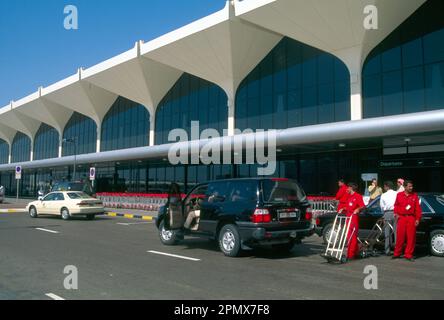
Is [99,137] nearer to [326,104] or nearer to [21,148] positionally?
[21,148]

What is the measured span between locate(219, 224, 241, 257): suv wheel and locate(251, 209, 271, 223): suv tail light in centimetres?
66

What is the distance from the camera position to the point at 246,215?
9977 mm

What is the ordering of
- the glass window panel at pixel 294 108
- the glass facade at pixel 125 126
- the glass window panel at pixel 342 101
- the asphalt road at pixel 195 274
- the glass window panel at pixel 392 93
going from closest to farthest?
the asphalt road at pixel 195 274 < the glass window panel at pixel 392 93 < the glass window panel at pixel 342 101 < the glass window panel at pixel 294 108 < the glass facade at pixel 125 126

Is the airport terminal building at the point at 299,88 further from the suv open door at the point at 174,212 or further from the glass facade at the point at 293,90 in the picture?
the suv open door at the point at 174,212

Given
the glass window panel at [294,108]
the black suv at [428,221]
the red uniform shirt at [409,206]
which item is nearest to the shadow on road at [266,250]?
the black suv at [428,221]

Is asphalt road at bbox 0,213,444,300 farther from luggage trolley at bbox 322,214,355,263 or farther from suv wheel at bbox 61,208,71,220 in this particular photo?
suv wheel at bbox 61,208,71,220

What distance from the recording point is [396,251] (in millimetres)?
10133

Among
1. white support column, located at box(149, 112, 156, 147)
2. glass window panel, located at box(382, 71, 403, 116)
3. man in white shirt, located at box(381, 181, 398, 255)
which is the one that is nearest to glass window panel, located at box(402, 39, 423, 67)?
glass window panel, located at box(382, 71, 403, 116)

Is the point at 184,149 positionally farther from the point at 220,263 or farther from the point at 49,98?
the point at 49,98

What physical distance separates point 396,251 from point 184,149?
18.4m

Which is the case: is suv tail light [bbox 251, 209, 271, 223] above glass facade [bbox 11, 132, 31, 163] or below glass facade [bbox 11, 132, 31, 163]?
below

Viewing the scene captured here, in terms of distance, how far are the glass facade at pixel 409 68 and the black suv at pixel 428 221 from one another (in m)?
9.63

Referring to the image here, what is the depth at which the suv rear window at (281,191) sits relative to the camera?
10023 mm

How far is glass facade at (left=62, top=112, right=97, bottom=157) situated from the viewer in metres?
42.8
